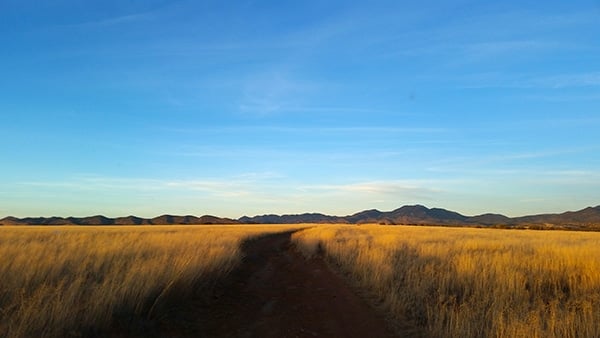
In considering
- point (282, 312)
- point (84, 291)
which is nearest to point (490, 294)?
point (282, 312)

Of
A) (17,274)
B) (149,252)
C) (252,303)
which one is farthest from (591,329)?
(149,252)

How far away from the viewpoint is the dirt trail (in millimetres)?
7441

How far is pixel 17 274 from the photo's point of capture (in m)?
8.10

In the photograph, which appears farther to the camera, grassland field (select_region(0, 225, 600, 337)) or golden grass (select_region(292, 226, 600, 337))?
golden grass (select_region(292, 226, 600, 337))

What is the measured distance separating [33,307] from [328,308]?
17.9 feet

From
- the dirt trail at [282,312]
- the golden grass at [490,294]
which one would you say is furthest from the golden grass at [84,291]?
the golden grass at [490,294]

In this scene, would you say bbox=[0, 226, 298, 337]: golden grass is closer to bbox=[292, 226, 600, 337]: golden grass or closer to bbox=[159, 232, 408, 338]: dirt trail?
bbox=[159, 232, 408, 338]: dirt trail

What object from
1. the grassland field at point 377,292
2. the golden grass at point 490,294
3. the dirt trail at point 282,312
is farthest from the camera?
the dirt trail at point 282,312

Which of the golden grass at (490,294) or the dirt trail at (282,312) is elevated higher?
the golden grass at (490,294)

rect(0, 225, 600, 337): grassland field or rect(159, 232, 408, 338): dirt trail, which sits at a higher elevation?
rect(0, 225, 600, 337): grassland field

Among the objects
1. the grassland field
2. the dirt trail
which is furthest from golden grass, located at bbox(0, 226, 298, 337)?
the dirt trail

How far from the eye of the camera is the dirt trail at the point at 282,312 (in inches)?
293

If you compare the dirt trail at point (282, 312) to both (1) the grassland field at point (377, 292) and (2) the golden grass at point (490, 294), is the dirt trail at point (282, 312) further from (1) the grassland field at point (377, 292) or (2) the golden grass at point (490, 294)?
(2) the golden grass at point (490, 294)

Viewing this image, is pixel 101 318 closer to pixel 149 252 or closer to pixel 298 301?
pixel 298 301
